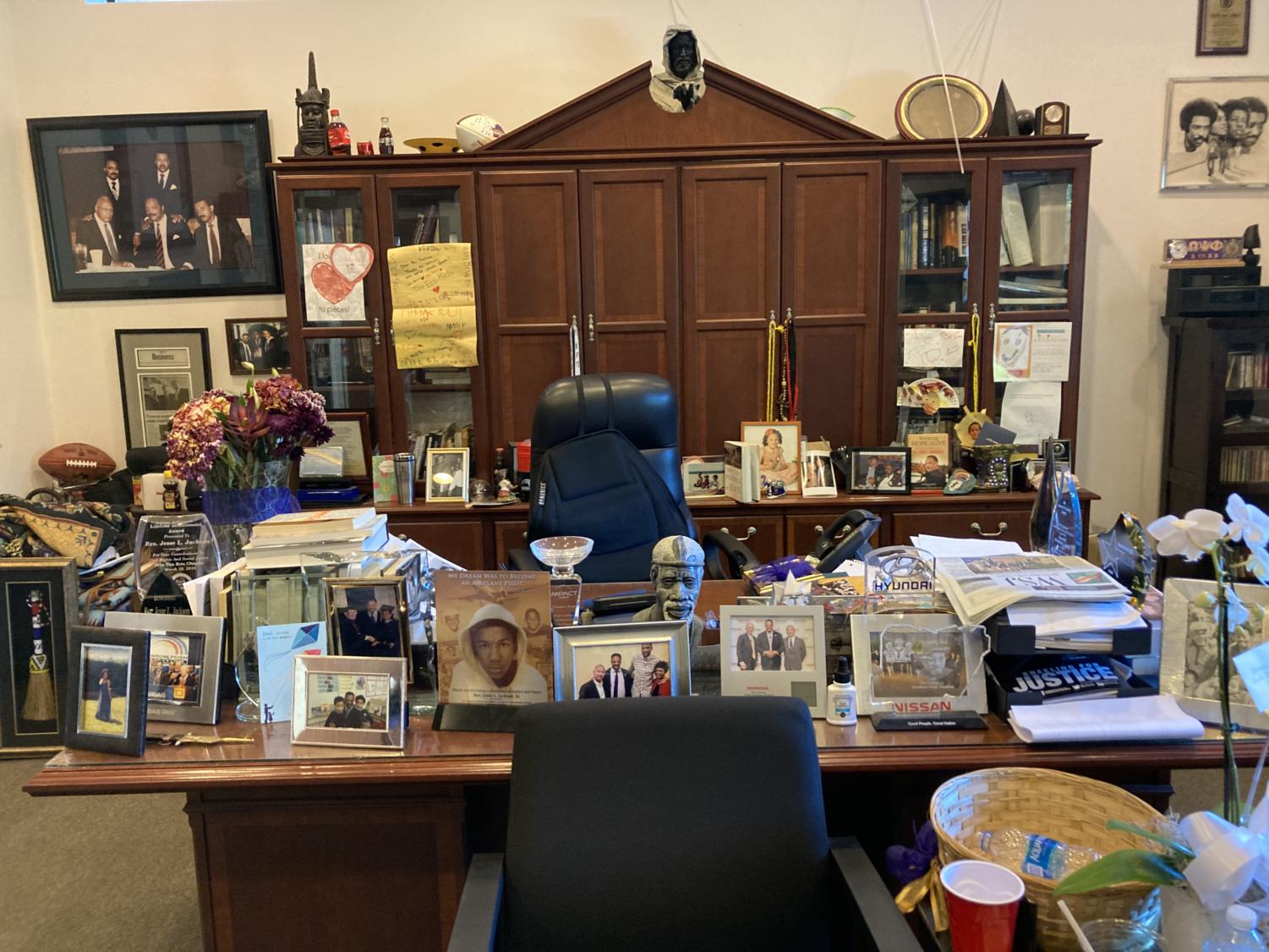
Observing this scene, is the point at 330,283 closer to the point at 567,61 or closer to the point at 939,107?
the point at 567,61

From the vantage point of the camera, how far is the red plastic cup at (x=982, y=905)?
98 centimetres

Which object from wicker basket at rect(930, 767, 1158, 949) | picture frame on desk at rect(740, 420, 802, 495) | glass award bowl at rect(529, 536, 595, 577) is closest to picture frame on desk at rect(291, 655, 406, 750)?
glass award bowl at rect(529, 536, 595, 577)

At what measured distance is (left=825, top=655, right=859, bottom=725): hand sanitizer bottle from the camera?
1387 mm

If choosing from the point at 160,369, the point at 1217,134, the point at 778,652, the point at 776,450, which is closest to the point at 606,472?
the point at 776,450

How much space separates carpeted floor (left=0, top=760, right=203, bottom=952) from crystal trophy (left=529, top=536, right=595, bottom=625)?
1216mm

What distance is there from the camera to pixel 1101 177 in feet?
11.8

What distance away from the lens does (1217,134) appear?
140 inches

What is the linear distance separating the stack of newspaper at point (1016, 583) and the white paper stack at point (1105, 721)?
156 mm

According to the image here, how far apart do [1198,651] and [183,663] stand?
5.34 ft

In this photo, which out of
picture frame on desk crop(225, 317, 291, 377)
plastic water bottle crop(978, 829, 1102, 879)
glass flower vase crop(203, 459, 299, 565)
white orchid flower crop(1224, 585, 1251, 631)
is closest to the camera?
white orchid flower crop(1224, 585, 1251, 631)

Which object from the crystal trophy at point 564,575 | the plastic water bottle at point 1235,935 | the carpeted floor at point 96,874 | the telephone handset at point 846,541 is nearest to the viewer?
the plastic water bottle at point 1235,935

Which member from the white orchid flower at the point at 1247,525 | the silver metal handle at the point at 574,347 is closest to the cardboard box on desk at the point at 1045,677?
the white orchid flower at the point at 1247,525

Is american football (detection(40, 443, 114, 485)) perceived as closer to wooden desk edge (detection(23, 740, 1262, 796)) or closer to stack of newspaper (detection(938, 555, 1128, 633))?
wooden desk edge (detection(23, 740, 1262, 796))

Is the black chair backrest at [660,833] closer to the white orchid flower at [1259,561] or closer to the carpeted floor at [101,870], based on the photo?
the white orchid flower at [1259,561]
